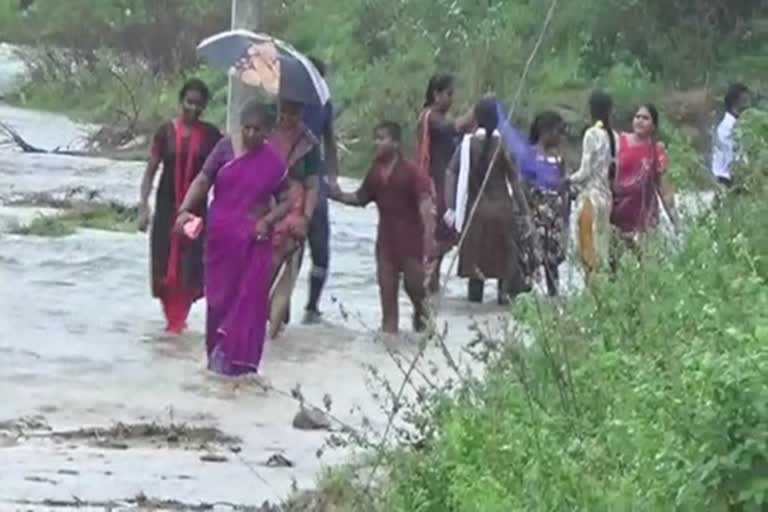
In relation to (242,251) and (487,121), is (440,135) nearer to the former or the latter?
(487,121)

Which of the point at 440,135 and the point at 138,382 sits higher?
the point at 440,135

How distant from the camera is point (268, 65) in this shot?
48.3ft

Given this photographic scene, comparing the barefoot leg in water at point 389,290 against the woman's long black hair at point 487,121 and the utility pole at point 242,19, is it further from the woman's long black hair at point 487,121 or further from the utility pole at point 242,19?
the utility pole at point 242,19

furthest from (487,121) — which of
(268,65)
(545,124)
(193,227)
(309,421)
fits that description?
(309,421)

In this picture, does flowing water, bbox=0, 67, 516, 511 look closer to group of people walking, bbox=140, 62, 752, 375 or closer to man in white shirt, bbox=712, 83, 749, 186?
group of people walking, bbox=140, 62, 752, 375

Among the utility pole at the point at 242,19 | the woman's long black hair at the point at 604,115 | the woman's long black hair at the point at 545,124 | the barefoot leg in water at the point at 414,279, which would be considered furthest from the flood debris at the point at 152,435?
the utility pole at the point at 242,19

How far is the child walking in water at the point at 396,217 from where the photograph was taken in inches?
570

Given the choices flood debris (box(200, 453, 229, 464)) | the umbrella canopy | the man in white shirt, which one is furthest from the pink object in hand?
the man in white shirt

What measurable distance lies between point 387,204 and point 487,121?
4.92 feet

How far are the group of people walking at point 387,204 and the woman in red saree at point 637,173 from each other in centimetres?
1

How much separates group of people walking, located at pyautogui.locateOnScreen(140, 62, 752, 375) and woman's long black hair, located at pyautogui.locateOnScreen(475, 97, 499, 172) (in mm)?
10

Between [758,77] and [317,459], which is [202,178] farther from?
[758,77]

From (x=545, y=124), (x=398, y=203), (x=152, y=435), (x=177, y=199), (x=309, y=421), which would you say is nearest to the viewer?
(x=152, y=435)

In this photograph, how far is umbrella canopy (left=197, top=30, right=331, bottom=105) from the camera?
47.2 ft
